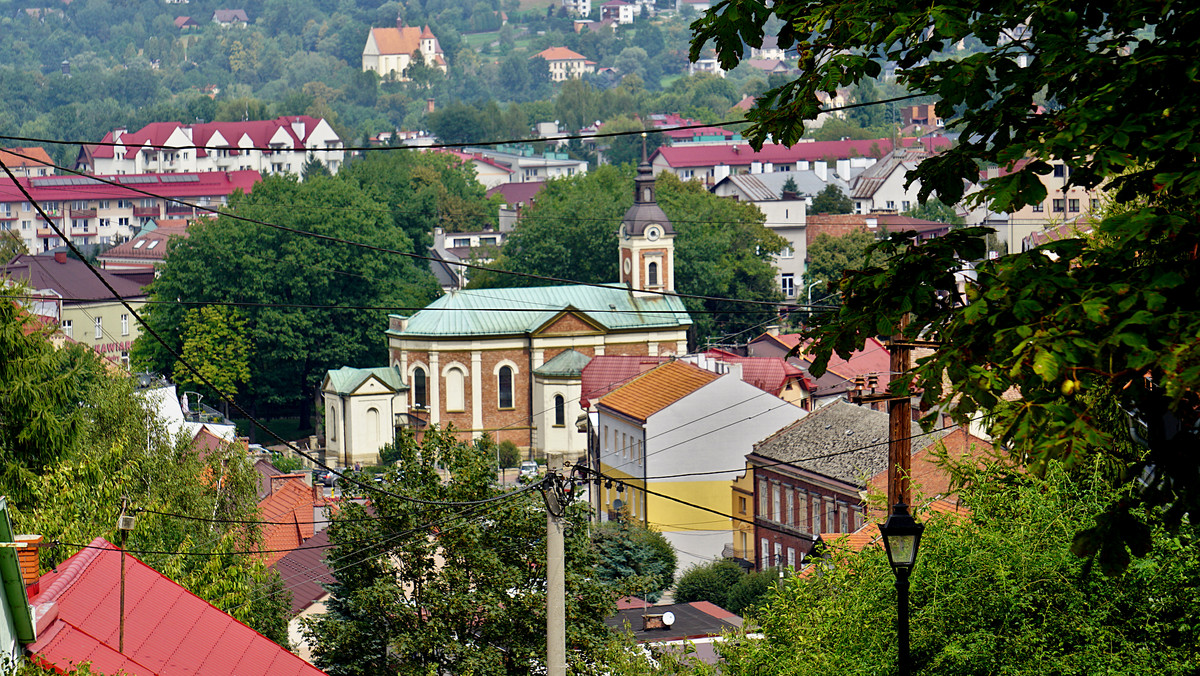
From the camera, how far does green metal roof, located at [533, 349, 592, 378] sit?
75.7m

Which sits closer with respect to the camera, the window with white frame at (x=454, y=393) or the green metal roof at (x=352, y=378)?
the green metal roof at (x=352, y=378)

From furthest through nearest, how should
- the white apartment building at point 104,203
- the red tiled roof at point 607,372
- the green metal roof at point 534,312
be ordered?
the white apartment building at point 104,203
the green metal roof at point 534,312
the red tiled roof at point 607,372

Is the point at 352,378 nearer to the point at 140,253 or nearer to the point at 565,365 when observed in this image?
the point at 565,365

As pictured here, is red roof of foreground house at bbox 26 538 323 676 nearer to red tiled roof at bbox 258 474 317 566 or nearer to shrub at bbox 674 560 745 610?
red tiled roof at bbox 258 474 317 566

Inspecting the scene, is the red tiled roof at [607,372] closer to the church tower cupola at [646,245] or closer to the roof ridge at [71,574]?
the church tower cupola at [646,245]

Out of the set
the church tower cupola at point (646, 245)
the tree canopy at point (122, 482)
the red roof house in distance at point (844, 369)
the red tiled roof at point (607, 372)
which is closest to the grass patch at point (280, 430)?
the church tower cupola at point (646, 245)

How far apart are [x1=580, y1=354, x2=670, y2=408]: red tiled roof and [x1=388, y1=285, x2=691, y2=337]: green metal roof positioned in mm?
6370

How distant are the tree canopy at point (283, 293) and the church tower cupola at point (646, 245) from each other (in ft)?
49.3

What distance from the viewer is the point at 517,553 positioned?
22875mm

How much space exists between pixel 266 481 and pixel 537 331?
113ft

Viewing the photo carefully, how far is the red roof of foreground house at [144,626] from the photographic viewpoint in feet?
48.3

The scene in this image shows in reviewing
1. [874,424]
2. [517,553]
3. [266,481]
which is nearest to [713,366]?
[874,424]

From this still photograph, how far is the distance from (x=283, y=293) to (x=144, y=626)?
242ft

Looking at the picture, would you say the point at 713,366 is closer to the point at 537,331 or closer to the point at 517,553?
the point at 537,331
